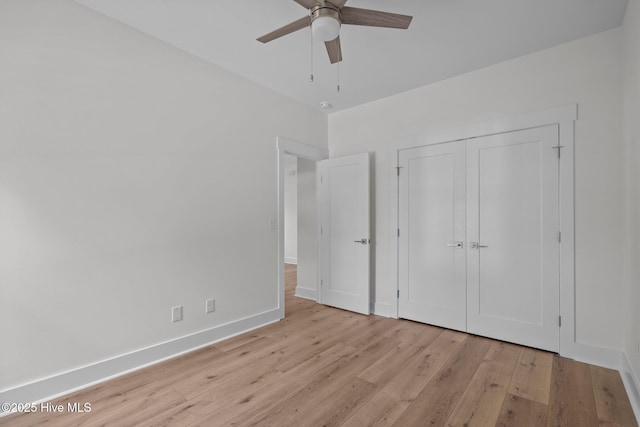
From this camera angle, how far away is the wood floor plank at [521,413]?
1.76m

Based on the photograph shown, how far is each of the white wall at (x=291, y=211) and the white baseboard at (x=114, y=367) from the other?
4.76 metres

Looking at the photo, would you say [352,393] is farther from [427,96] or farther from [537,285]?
[427,96]

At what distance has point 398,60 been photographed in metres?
2.91

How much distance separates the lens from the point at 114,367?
2277 millimetres

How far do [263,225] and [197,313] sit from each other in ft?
Answer: 3.77

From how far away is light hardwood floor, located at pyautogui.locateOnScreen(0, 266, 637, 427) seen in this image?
1807 millimetres

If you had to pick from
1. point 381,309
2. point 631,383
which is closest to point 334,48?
point 381,309

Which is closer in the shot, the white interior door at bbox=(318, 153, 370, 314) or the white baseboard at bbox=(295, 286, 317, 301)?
the white interior door at bbox=(318, 153, 370, 314)

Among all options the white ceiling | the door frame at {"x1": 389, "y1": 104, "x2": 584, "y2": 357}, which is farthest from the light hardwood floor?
the white ceiling

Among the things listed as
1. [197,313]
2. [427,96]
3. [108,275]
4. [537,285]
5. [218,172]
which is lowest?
[197,313]

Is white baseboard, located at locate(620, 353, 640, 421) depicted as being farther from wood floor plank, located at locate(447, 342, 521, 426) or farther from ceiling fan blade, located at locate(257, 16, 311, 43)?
ceiling fan blade, located at locate(257, 16, 311, 43)

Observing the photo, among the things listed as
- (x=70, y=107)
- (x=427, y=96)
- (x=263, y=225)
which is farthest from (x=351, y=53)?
(x=70, y=107)

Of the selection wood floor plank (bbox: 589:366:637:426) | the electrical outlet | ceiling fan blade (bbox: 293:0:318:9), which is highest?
ceiling fan blade (bbox: 293:0:318:9)

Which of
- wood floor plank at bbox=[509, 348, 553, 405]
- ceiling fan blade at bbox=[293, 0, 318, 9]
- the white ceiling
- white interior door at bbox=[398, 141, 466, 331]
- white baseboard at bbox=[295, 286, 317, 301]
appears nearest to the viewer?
ceiling fan blade at bbox=[293, 0, 318, 9]
